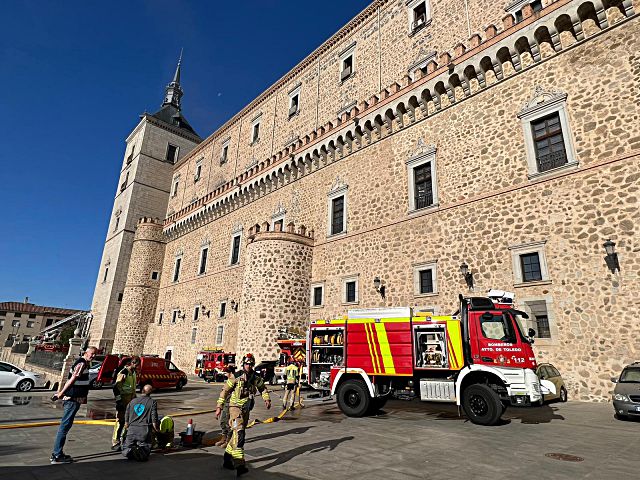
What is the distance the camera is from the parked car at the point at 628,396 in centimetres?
807

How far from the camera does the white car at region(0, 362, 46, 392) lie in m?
16.4

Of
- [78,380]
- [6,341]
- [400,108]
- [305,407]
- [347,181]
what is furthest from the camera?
[6,341]

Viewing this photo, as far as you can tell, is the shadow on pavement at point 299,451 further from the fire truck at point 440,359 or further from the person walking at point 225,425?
the fire truck at point 440,359

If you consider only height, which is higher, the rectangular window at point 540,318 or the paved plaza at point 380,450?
the rectangular window at point 540,318

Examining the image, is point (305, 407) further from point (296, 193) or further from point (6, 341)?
point (6, 341)

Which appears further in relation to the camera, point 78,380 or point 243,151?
point 243,151

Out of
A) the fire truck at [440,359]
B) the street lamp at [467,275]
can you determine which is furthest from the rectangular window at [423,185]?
the fire truck at [440,359]

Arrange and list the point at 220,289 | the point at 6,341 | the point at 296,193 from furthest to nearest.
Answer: the point at 6,341 < the point at 220,289 < the point at 296,193

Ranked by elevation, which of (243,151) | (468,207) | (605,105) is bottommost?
(468,207)

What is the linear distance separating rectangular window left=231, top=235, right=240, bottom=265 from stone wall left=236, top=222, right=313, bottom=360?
18.6 feet

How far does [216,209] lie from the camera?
28.6 meters

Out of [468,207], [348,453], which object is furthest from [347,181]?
[348,453]

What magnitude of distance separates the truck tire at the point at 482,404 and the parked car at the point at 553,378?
2.97m

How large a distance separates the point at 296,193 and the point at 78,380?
17152 mm
